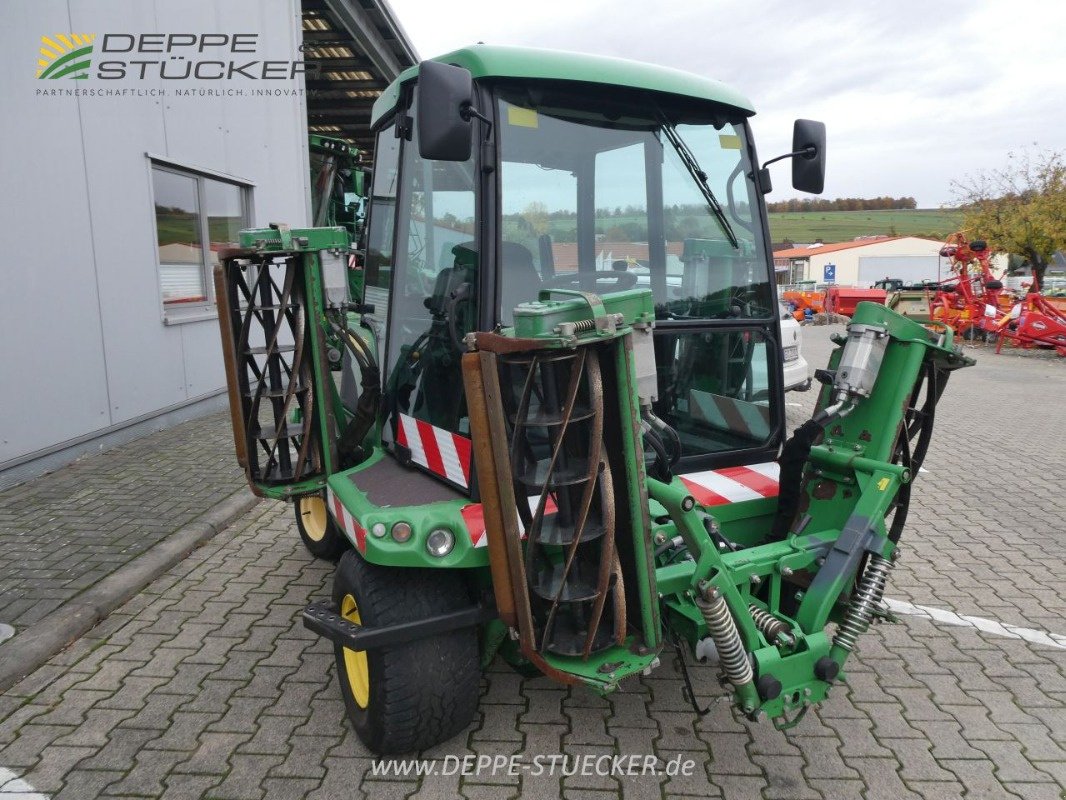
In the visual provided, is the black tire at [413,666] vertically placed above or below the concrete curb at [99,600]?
above

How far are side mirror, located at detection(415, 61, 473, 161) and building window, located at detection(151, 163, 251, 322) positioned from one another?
19.0 feet

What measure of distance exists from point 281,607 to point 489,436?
2327mm

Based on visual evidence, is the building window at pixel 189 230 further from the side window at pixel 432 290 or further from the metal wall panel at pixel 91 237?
the side window at pixel 432 290

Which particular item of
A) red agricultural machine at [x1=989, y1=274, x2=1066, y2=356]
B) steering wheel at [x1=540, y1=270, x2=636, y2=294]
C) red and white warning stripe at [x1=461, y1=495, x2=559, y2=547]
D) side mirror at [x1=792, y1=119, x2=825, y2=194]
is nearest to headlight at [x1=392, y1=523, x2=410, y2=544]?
red and white warning stripe at [x1=461, y1=495, x2=559, y2=547]

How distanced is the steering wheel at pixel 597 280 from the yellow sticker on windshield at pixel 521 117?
1.80 feet

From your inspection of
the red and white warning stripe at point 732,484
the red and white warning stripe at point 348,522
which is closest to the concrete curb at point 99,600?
the red and white warning stripe at point 348,522

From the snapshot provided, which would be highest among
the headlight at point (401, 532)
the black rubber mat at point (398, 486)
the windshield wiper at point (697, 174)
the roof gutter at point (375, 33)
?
the roof gutter at point (375, 33)

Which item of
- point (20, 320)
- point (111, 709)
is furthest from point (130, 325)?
point (111, 709)

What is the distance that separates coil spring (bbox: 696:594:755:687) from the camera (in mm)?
2295

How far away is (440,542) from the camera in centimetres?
246

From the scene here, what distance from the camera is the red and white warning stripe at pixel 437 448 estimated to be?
108 inches

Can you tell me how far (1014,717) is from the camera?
2.96 meters

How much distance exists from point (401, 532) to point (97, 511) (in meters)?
3.66

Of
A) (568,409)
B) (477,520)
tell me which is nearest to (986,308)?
(477,520)
